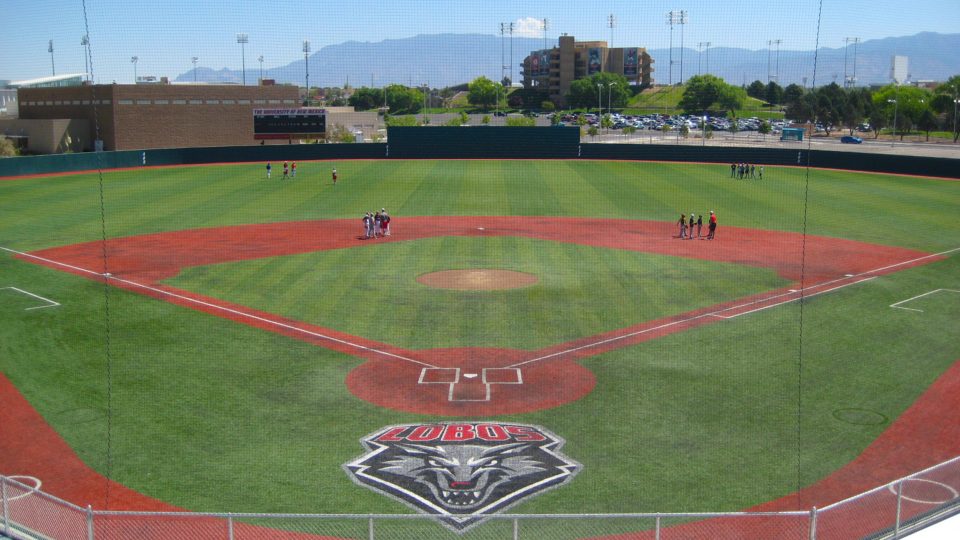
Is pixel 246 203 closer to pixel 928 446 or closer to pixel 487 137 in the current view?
pixel 487 137

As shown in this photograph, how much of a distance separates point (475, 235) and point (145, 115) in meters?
40.4

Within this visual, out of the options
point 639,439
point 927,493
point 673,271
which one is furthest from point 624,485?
point 673,271

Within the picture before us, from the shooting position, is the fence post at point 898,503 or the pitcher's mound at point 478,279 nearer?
the fence post at point 898,503

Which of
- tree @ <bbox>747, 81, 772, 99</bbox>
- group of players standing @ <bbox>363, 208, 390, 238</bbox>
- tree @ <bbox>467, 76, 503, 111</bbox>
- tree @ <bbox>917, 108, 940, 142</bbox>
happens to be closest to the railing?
group of players standing @ <bbox>363, 208, 390, 238</bbox>

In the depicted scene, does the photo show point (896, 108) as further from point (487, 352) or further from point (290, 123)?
point (487, 352)

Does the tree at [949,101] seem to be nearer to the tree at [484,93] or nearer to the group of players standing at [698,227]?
the tree at [484,93]

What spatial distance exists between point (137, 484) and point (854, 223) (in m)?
30.3

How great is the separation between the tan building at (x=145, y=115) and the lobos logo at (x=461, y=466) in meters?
54.7

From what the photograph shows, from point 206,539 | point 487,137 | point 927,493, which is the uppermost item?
point 487,137

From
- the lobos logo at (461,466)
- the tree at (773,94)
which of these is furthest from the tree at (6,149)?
the tree at (773,94)

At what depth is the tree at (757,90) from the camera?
90.9 metres

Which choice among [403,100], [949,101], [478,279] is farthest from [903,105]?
[478,279]

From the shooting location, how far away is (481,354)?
54.4 feet

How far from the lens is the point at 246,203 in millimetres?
38844
